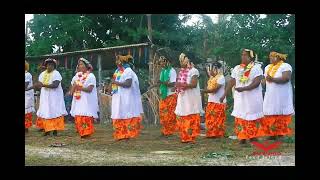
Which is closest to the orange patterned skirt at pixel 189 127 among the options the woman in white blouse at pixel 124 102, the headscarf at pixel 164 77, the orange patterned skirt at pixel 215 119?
the orange patterned skirt at pixel 215 119

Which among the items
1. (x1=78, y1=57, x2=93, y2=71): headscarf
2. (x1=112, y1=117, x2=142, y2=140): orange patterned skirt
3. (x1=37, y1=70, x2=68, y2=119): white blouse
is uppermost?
(x1=78, y1=57, x2=93, y2=71): headscarf

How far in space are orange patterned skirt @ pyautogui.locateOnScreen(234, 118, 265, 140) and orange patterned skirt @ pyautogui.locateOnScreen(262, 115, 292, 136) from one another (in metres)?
0.12

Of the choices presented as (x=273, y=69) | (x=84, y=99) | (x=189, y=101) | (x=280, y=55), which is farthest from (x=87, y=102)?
(x=280, y=55)

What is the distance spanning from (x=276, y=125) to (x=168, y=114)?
205 centimetres

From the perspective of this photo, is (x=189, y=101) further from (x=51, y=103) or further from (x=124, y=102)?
(x=51, y=103)

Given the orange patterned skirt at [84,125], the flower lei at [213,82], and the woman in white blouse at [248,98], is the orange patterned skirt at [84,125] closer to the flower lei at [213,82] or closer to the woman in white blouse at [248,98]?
the flower lei at [213,82]

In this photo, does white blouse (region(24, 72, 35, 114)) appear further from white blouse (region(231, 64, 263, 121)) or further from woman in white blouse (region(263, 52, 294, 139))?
woman in white blouse (region(263, 52, 294, 139))

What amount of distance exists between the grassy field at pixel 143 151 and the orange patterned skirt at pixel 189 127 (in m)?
0.13

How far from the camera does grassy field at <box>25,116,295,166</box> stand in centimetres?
930

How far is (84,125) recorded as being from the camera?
1083 cm

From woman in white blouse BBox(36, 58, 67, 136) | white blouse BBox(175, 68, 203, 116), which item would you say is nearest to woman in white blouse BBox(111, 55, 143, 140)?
white blouse BBox(175, 68, 203, 116)
